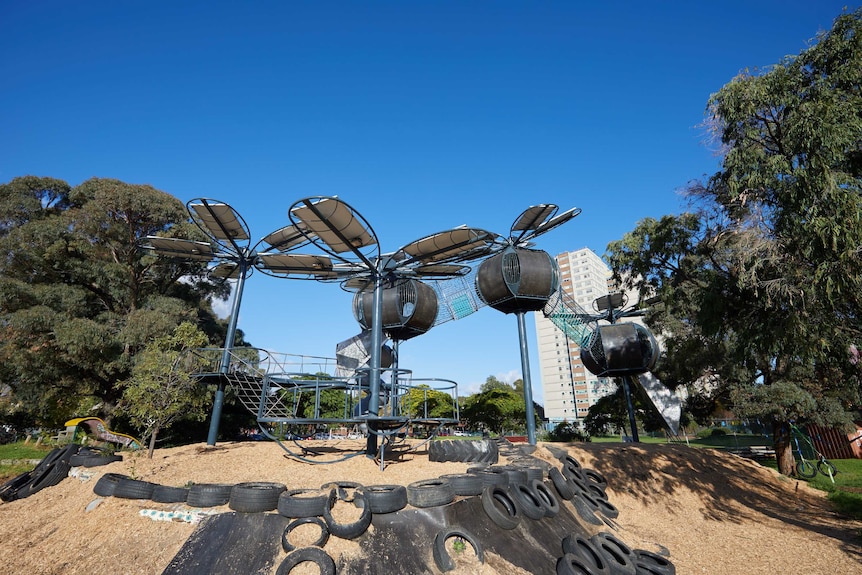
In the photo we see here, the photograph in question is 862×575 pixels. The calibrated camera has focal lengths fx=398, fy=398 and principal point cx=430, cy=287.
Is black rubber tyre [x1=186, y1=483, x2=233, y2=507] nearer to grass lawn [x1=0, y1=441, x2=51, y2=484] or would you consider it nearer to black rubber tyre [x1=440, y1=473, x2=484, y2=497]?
black rubber tyre [x1=440, y1=473, x2=484, y2=497]

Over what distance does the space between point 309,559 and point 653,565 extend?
6.88m

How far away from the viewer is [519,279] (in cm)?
1711

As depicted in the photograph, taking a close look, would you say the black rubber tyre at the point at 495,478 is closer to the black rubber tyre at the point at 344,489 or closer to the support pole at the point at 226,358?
the black rubber tyre at the point at 344,489

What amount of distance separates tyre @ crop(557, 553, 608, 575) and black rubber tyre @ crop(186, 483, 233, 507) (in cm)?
649

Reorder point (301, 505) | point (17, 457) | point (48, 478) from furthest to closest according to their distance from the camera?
point (17, 457) < point (48, 478) < point (301, 505)

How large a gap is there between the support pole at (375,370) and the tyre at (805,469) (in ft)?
67.3

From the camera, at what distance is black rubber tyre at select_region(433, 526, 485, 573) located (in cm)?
672

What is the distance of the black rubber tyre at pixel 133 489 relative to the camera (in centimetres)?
834

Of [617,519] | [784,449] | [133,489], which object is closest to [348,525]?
[133,489]

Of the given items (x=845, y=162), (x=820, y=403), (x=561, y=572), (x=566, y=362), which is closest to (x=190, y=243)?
(x=561, y=572)

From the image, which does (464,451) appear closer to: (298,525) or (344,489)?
(344,489)

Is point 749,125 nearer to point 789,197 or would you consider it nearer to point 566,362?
point 789,197

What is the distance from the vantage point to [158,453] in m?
14.3

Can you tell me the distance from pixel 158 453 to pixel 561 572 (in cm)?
1404
